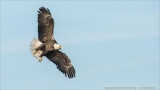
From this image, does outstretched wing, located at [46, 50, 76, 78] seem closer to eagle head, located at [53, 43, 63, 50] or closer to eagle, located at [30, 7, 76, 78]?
eagle, located at [30, 7, 76, 78]

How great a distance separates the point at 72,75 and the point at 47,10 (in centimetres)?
286

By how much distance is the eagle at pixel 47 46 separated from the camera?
35.3 meters

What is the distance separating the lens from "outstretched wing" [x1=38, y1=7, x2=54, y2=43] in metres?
35.2

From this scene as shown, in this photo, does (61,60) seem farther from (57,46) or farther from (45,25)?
(45,25)

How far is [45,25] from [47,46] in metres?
0.81

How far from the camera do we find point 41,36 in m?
35.6

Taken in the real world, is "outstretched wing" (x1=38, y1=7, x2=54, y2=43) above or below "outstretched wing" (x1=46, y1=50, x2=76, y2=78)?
above

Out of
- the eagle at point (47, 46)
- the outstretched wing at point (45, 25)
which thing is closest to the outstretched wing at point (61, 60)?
the eagle at point (47, 46)

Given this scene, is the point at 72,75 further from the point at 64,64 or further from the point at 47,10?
the point at 47,10

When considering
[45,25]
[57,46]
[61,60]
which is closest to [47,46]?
[57,46]

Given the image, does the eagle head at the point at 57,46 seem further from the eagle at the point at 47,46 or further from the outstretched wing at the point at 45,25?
the outstretched wing at the point at 45,25

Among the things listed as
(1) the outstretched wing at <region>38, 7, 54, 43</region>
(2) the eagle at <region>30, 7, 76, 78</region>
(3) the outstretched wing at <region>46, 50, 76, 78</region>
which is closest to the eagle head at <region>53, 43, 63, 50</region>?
(2) the eagle at <region>30, 7, 76, 78</region>

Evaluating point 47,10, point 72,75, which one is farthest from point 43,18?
point 72,75

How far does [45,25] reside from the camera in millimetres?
35469
